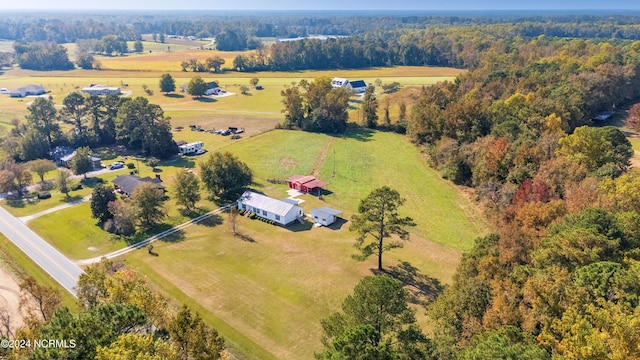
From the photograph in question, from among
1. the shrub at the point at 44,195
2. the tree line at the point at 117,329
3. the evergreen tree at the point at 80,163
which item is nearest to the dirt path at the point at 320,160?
the evergreen tree at the point at 80,163

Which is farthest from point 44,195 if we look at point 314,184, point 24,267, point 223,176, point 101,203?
point 314,184

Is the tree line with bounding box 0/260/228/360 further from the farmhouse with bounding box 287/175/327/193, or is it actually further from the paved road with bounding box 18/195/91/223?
the farmhouse with bounding box 287/175/327/193

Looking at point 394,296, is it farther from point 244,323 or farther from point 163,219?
point 163,219

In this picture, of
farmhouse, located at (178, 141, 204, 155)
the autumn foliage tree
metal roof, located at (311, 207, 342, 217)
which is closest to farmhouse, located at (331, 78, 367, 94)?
farmhouse, located at (178, 141, 204, 155)

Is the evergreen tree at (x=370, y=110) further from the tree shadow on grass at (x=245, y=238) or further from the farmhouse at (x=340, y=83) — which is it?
the tree shadow on grass at (x=245, y=238)

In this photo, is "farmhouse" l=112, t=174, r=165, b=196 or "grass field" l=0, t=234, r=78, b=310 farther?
"farmhouse" l=112, t=174, r=165, b=196
